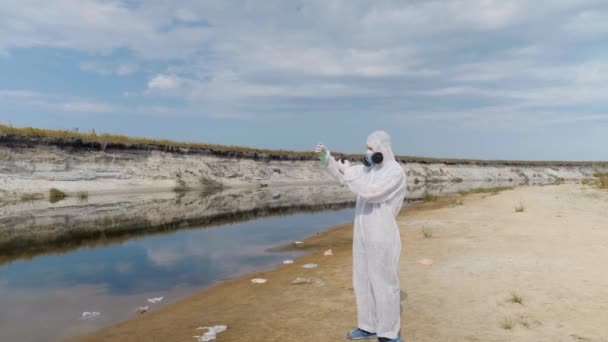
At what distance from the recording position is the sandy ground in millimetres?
5254

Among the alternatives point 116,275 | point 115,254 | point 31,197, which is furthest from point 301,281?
point 31,197

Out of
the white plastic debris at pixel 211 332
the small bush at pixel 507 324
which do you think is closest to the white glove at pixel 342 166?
the white plastic debris at pixel 211 332

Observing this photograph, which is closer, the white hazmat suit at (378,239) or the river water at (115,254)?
the white hazmat suit at (378,239)

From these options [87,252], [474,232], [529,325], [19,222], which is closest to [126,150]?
[19,222]

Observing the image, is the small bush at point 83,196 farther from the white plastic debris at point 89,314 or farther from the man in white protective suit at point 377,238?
the man in white protective suit at point 377,238

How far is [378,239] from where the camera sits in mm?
5090

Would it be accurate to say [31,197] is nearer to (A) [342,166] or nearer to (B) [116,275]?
(B) [116,275]

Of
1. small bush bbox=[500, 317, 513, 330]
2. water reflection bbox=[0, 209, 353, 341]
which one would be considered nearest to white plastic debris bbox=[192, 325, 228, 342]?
water reflection bbox=[0, 209, 353, 341]

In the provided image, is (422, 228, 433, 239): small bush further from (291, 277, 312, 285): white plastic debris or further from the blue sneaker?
the blue sneaker

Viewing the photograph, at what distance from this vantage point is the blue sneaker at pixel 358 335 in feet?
17.0

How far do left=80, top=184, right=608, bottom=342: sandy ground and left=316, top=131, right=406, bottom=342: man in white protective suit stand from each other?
1.40ft

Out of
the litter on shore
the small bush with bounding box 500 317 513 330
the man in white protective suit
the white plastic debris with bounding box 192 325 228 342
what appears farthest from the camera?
the litter on shore

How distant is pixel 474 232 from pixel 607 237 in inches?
124

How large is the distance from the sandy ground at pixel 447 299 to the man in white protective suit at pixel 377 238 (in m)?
0.43
